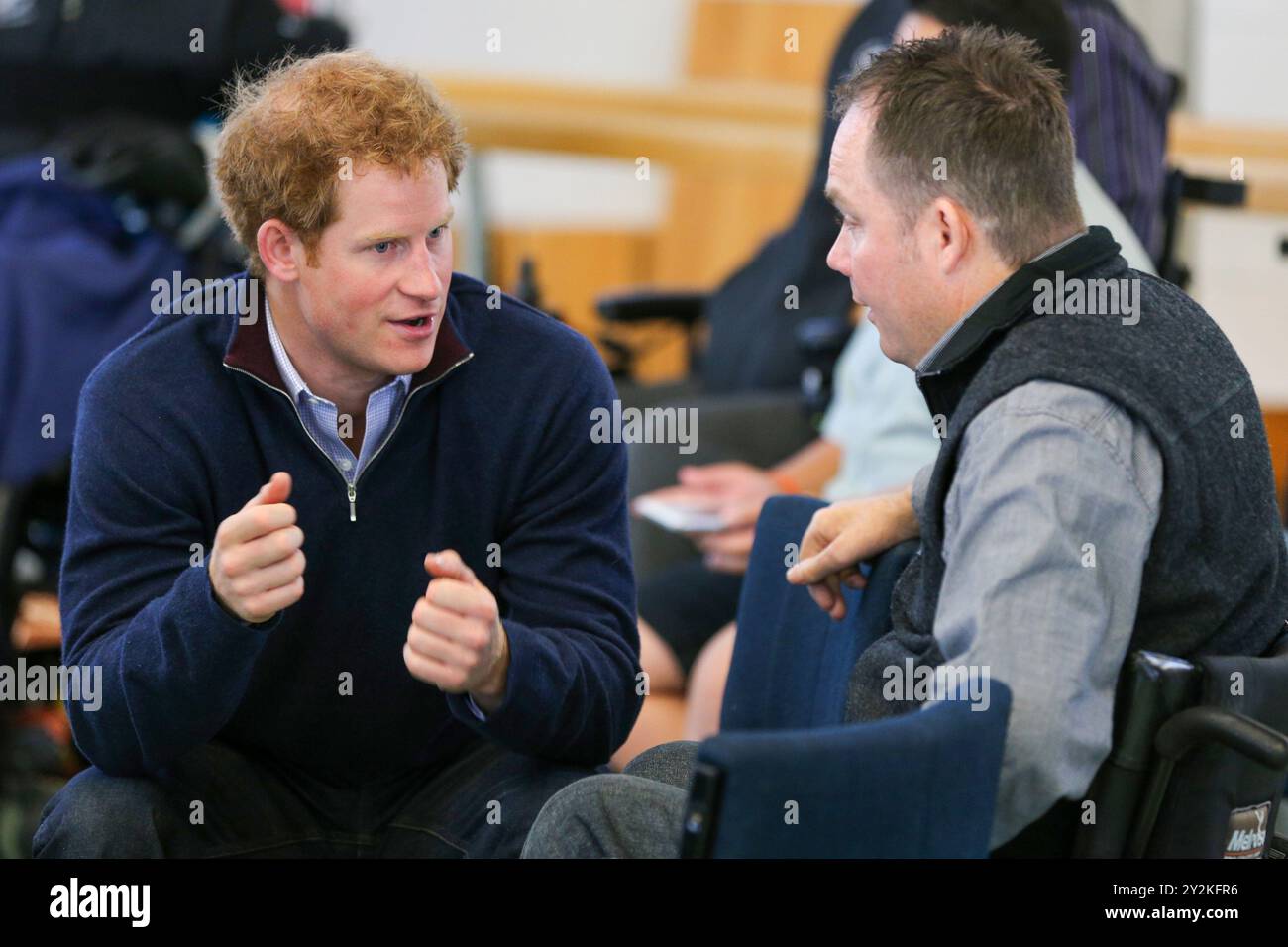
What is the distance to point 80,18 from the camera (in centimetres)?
333

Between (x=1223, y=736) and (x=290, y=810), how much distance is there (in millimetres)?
839

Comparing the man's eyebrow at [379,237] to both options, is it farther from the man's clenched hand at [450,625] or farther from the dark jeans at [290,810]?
the dark jeans at [290,810]

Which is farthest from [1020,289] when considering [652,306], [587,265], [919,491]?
[587,265]

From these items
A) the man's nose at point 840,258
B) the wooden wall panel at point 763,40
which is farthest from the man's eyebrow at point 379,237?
the wooden wall panel at point 763,40

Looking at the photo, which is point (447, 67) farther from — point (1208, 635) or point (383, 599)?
point (1208, 635)

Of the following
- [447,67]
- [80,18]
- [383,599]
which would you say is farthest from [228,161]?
[447,67]

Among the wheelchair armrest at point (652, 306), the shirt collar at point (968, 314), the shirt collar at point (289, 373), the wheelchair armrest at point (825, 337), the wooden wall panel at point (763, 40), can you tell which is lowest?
the wheelchair armrest at point (652, 306)

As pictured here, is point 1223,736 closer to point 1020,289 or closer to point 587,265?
point 1020,289

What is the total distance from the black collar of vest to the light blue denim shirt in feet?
0.30

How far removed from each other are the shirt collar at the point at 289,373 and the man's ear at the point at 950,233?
50cm

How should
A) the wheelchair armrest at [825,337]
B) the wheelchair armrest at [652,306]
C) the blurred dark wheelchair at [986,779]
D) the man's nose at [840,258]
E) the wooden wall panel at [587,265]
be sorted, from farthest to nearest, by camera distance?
the wooden wall panel at [587,265] < the wheelchair armrest at [652,306] < the wheelchair armrest at [825,337] < the man's nose at [840,258] < the blurred dark wheelchair at [986,779]

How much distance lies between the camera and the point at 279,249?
148 cm

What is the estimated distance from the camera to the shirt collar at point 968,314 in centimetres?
128

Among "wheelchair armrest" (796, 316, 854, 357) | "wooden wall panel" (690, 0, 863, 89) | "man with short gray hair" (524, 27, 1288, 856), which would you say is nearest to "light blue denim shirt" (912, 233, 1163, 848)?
"man with short gray hair" (524, 27, 1288, 856)
